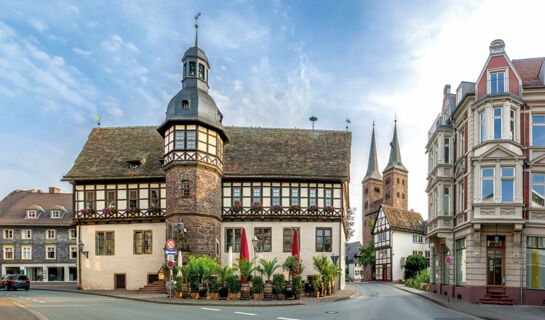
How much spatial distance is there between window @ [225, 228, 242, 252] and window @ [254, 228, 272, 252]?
1.41 metres

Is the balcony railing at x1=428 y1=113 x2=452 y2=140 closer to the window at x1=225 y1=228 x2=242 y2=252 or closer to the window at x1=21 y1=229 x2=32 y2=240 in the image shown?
the window at x1=225 y1=228 x2=242 y2=252

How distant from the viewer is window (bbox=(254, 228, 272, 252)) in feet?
124

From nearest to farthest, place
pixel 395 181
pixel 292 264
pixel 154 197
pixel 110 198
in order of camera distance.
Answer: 1. pixel 292 264
2. pixel 154 197
3. pixel 110 198
4. pixel 395 181

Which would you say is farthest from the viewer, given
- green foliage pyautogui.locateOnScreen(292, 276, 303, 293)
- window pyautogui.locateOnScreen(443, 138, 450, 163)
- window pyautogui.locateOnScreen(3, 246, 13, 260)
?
window pyautogui.locateOnScreen(3, 246, 13, 260)

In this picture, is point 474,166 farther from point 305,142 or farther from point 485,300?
point 305,142

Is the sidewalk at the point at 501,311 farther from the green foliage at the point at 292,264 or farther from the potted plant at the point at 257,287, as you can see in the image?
the potted plant at the point at 257,287

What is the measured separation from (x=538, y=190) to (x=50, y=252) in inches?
2182

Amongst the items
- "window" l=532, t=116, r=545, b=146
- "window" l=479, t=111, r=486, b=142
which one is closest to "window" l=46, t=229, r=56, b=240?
"window" l=479, t=111, r=486, b=142

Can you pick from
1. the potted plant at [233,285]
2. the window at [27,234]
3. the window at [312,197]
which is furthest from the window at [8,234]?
the potted plant at [233,285]

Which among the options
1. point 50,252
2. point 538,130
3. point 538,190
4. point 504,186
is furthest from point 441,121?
point 50,252

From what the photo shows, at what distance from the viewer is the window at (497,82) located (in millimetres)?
26891

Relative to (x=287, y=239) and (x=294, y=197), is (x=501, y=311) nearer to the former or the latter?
(x=287, y=239)

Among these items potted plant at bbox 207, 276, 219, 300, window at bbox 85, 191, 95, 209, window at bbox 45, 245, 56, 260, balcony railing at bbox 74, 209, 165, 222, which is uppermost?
window at bbox 85, 191, 95, 209

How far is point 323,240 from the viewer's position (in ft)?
124
